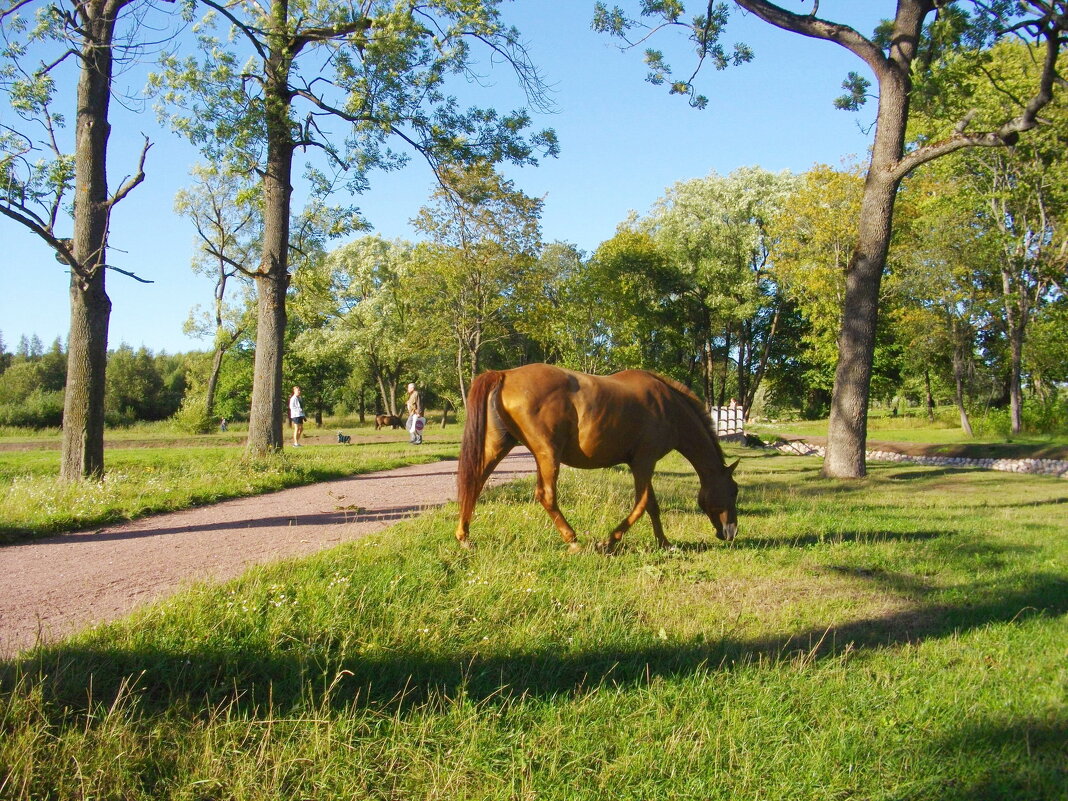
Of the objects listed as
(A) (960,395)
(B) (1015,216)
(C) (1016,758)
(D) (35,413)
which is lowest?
(C) (1016,758)

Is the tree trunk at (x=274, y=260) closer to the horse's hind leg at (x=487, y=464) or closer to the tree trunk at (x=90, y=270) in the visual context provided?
the tree trunk at (x=90, y=270)

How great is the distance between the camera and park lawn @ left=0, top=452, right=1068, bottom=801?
3.06 meters

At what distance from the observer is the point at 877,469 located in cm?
1761

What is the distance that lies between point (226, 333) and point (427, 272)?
18.8 meters

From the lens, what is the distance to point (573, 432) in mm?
7035

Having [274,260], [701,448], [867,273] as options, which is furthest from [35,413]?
[701,448]

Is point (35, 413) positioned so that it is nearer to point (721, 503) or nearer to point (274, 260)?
point (274, 260)

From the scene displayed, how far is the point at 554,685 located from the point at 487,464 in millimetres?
3101

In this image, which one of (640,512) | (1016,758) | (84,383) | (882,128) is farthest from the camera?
(882,128)

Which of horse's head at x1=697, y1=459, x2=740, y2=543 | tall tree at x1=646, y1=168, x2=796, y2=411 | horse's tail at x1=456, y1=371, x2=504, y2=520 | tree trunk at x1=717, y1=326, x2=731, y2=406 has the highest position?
tall tree at x1=646, y1=168, x2=796, y2=411

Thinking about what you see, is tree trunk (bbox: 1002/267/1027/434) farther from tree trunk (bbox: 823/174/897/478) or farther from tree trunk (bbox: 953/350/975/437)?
tree trunk (bbox: 823/174/897/478)

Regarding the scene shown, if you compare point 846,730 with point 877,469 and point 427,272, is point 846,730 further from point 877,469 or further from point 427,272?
point 427,272

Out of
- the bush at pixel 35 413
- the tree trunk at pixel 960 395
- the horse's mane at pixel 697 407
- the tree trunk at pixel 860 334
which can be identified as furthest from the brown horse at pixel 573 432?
the bush at pixel 35 413

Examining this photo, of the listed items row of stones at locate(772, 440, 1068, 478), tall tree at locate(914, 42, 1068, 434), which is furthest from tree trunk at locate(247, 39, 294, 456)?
tall tree at locate(914, 42, 1068, 434)
